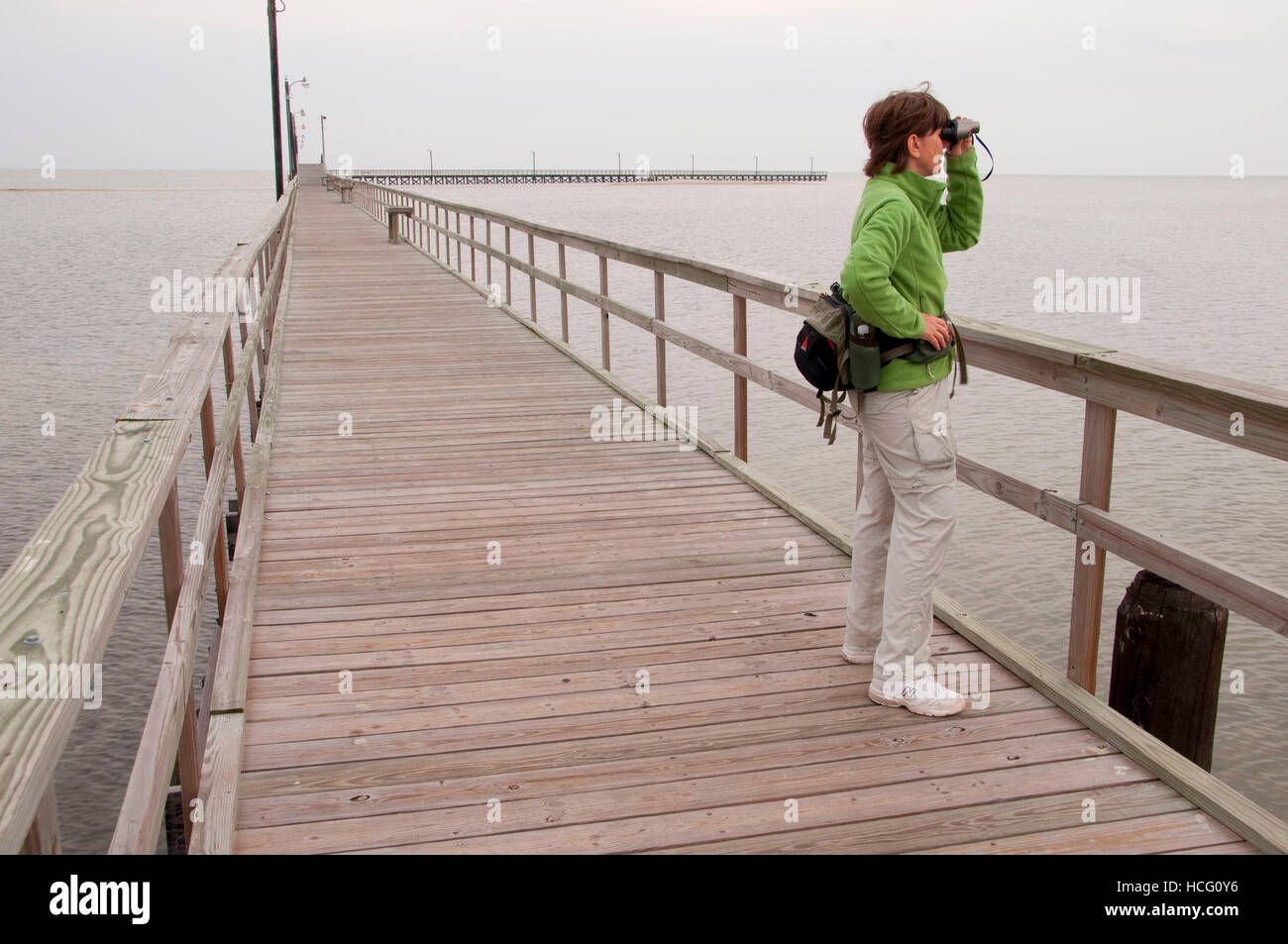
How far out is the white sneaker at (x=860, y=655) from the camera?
3566 millimetres

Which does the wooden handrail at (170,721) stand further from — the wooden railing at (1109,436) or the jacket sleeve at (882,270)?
the wooden railing at (1109,436)

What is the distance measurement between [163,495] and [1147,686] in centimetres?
341

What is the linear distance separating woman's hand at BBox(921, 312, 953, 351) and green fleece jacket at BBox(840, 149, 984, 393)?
1.2 inches

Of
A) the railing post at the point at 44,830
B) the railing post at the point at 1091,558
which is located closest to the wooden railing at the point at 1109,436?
the railing post at the point at 1091,558

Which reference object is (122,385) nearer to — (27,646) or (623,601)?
(623,601)

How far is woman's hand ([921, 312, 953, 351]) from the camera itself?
299cm

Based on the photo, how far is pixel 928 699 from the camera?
3.22 m

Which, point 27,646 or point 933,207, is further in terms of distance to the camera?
point 933,207

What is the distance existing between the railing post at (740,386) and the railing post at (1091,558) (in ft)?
8.36

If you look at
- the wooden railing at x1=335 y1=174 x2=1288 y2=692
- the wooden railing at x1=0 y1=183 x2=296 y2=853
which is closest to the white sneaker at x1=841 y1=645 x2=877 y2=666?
the wooden railing at x1=335 y1=174 x2=1288 y2=692

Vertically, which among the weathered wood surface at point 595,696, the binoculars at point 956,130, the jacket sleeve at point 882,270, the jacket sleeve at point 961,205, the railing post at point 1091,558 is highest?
the binoculars at point 956,130

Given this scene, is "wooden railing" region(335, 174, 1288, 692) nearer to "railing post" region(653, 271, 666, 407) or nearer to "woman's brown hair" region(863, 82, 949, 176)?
"woman's brown hair" region(863, 82, 949, 176)

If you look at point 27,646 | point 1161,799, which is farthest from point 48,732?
point 1161,799

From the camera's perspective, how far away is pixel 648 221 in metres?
67.9
